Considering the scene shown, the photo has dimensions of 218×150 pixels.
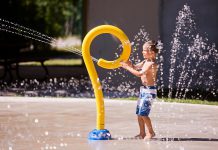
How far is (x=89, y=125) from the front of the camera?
9.71 meters

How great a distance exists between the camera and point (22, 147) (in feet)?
25.4

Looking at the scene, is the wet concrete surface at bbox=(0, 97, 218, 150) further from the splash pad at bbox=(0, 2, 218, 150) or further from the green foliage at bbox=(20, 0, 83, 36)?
the green foliage at bbox=(20, 0, 83, 36)

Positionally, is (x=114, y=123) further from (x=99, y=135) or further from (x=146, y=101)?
(x=146, y=101)

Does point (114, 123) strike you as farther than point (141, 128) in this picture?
Yes

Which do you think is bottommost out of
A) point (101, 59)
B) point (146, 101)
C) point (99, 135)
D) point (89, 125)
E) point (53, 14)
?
point (99, 135)

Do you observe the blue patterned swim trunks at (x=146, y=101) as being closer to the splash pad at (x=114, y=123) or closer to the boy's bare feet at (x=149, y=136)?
the boy's bare feet at (x=149, y=136)

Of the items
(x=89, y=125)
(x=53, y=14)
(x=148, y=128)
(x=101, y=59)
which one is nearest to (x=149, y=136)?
(x=148, y=128)

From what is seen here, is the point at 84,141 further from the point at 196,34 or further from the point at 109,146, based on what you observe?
the point at 196,34

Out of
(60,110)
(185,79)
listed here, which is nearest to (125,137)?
(60,110)

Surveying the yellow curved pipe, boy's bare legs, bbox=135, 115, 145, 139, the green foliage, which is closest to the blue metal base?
the yellow curved pipe

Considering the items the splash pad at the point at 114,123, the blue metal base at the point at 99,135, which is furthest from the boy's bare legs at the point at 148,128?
the blue metal base at the point at 99,135

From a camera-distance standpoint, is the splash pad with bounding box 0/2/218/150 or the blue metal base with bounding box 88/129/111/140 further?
the blue metal base with bounding box 88/129/111/140

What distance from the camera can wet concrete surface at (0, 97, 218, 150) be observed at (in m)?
8.00

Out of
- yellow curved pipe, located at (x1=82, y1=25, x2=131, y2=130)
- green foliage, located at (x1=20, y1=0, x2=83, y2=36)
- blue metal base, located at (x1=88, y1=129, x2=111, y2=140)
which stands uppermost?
green foliage, located at (x1=20, y1=0, x2=83, y2=36)
